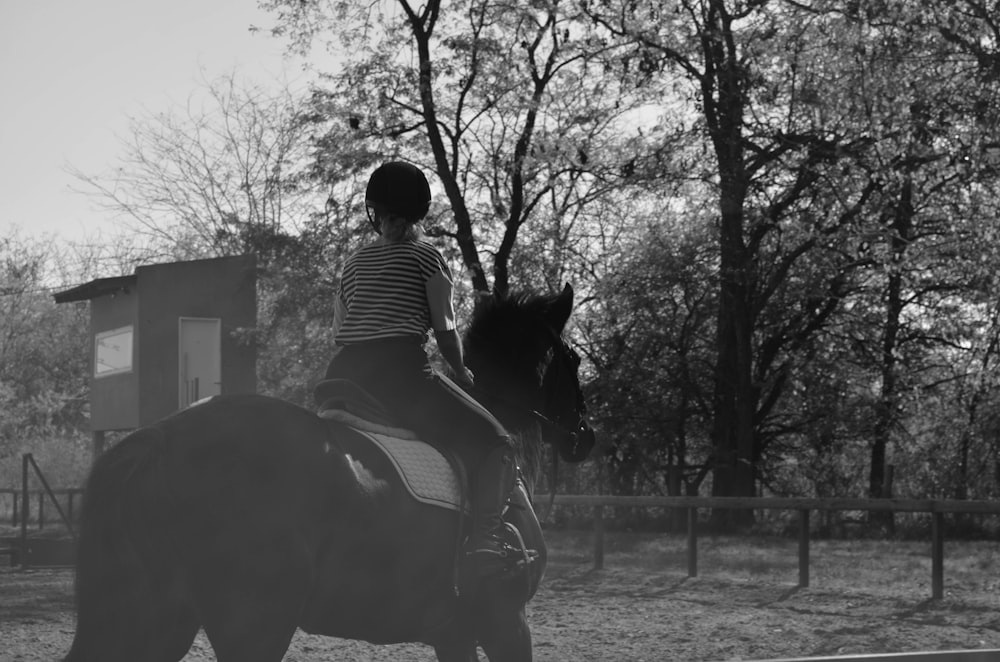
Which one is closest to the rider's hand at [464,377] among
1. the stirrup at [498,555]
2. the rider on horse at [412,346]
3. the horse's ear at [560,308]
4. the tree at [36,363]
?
the rider on horse at [412,346]

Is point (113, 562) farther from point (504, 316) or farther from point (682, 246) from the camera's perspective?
point (682, 246)

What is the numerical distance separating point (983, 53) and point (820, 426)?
1306cm

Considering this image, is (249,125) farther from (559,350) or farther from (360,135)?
(559,350)

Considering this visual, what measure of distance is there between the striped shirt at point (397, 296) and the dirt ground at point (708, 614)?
441 centimetres

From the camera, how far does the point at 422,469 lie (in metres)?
4.76

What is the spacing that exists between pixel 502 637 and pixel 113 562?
5.74ft

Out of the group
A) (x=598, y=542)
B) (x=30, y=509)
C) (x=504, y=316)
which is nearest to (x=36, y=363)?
(x=30, y=509)

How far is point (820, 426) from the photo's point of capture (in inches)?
1046

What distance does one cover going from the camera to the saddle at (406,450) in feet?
15.3

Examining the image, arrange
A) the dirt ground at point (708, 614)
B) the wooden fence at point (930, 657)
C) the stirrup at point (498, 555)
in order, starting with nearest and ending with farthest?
the wooden fence at point (930, 657) → the stirrup at point (498, 555) → the dirt ground at point (708, 614)

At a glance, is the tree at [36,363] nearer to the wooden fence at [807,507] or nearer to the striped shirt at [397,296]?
the wooden fence at [807,507]

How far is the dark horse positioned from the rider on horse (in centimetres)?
23

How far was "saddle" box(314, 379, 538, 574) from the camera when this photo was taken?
4.67 metres

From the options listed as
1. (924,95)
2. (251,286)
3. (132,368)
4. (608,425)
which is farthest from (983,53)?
(132,368)
